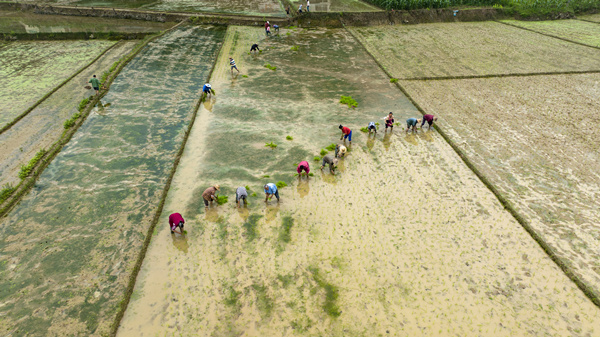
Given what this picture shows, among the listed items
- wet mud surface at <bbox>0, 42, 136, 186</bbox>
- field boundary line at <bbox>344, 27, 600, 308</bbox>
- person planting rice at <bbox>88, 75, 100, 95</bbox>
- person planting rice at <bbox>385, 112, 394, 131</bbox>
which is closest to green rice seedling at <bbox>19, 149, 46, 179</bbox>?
wet mud surface at <bbox>0, 42, 136, 186</bbox>

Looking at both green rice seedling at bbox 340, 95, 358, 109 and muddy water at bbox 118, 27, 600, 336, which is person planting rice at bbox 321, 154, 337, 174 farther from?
green rice seedling at bbox 340, 95, 358, 109

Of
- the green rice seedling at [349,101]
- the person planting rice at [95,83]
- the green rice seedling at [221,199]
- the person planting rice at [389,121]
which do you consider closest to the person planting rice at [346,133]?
the person planting rice at [389,121]

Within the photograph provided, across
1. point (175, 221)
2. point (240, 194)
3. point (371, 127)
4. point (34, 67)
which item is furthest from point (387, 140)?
point (34, 67)

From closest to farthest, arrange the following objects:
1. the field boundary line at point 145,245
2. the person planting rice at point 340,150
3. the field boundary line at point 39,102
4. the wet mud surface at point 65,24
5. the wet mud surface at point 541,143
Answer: the field boundary line at point 145,245
the wet mud surface at point 541,143
the person planting rice at point 340,150
the field boundary line at point 39,102
the wet mud surface at point 65,24

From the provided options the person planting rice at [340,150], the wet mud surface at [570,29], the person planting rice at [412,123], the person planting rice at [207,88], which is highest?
the wet mud surface at [570,29]

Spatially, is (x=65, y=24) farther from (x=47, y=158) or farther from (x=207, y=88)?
(x=47, y=158)

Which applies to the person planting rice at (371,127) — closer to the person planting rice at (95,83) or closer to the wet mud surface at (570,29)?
the person planting rice at (95,83)
